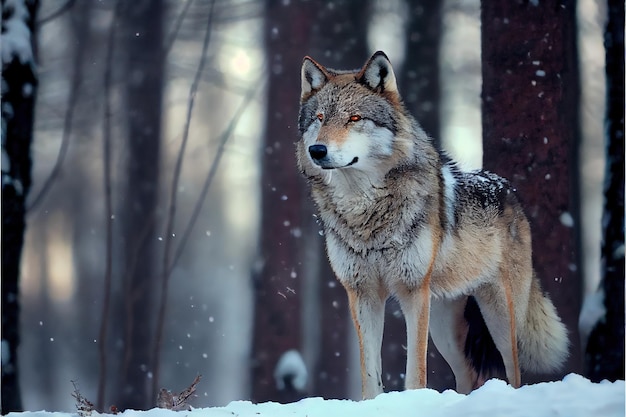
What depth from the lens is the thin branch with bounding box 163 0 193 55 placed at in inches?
272

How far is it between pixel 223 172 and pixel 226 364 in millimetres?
3267

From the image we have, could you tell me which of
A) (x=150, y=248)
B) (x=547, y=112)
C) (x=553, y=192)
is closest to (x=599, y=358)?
(x=553, y=192)

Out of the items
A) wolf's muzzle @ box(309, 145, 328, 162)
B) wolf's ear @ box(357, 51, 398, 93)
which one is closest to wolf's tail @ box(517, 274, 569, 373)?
wolf's ear @ box(357, 51, 398, 93)

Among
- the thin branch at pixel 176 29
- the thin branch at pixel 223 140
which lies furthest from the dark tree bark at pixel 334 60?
the thin branch at pixel 176 29

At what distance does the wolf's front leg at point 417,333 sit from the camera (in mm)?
3902

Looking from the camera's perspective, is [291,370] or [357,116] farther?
[291,370]

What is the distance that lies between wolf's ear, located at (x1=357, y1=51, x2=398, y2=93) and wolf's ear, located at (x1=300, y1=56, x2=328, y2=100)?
226 mm

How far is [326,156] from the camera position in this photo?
3.72 meters

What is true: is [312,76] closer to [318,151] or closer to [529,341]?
[318,151]

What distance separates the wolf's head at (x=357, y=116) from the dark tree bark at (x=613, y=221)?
1.71 metres

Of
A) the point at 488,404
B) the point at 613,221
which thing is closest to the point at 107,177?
the point at 613,221

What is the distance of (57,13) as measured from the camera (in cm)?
601

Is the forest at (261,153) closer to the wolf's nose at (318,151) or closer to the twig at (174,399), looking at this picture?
the wolf's nose at (318,151)

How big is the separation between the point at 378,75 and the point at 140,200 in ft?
13.4
